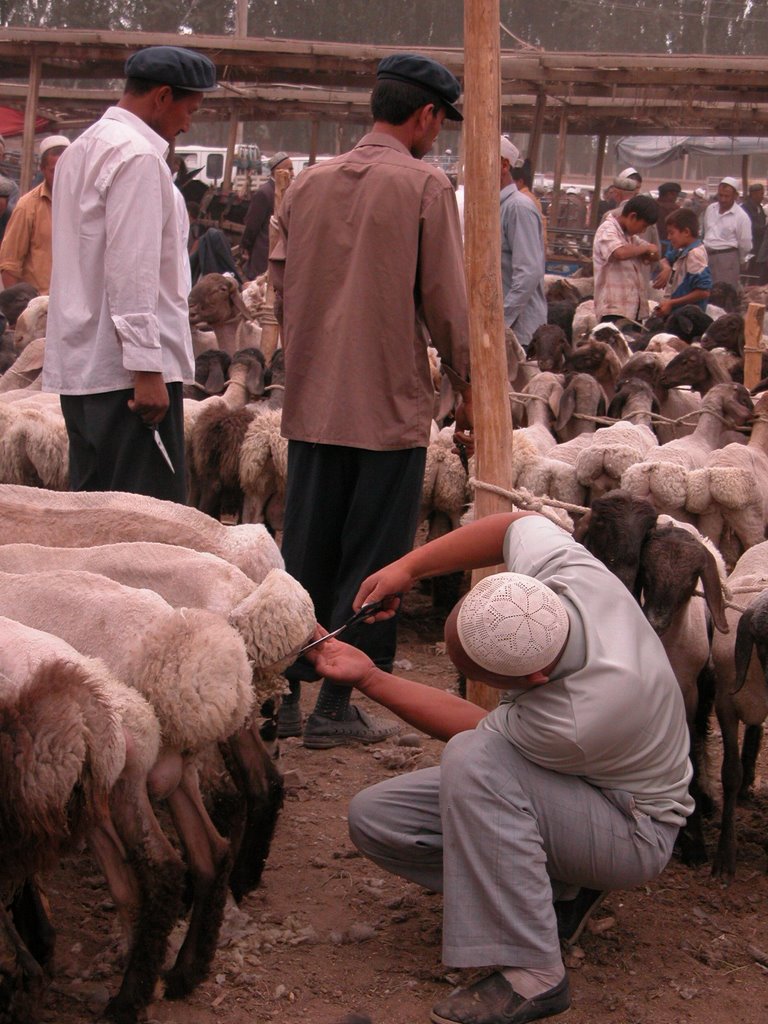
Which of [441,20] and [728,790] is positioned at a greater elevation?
[441,20]

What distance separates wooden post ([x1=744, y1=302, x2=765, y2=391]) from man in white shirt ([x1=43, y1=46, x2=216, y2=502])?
4.18 m

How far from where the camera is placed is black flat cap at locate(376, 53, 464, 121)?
172 inches

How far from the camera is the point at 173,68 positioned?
14.0 feet

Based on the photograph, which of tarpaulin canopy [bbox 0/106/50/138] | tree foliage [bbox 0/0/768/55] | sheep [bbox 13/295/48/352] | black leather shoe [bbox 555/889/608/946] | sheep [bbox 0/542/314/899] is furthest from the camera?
tree foliage [bbox 0/0/768/55]

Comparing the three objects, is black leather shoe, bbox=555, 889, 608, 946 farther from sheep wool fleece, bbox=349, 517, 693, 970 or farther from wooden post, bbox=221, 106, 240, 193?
wooden post, bbox=221, 106, 240, 193

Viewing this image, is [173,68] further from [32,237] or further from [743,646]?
[32,237]

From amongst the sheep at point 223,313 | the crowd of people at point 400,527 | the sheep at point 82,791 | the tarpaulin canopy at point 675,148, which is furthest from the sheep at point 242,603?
the tarpaulin canopy at point 675,148

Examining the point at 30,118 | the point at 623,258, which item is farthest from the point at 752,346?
the point at 30,118

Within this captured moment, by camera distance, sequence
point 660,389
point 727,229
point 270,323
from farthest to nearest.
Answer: point 727,229 < point 270,323 < point 660,389

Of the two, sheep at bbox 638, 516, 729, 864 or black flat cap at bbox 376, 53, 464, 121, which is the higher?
black flat cap at bbox 376, 53, 464, 121

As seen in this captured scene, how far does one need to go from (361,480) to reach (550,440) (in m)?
2.47

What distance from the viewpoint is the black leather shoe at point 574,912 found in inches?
134

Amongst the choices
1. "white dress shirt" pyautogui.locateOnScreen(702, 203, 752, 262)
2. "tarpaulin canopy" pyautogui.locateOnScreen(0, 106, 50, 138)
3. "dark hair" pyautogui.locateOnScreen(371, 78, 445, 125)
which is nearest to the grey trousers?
"dark hair" pyautogui.locateOnScreen(371, 78, 445, 125)

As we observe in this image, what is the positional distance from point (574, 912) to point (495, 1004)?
50cm
